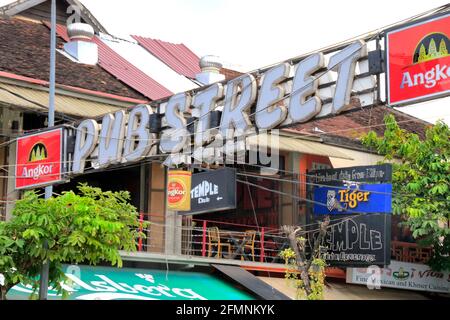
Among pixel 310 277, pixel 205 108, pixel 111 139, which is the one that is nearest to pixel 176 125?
pixel 205 108

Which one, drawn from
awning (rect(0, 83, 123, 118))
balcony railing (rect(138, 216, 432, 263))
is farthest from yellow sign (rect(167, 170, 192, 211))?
awning (rect(0, 83, 123, 118))

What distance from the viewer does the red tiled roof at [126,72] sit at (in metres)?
27.6

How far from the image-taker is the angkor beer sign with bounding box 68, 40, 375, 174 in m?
17.2

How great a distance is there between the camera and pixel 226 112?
19219 millimetres

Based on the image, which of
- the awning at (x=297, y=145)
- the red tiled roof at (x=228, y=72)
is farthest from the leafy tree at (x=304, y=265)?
the red tiled roof at (x=228, y=72)

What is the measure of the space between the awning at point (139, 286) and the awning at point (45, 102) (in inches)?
146

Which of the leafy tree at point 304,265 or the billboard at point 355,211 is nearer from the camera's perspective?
the leafy tree at point 304,265

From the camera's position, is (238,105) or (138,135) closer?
(238,105)

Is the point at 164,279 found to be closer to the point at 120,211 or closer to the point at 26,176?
the point at 26,176

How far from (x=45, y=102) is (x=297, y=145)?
721 cm

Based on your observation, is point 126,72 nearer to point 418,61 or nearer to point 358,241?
point 358,241

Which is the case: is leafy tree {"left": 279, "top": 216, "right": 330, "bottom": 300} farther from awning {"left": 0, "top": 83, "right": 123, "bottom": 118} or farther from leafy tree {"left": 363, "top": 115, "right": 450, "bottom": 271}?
awning {"left": 0, "top": 83, "right": 123, "bottom": 118}

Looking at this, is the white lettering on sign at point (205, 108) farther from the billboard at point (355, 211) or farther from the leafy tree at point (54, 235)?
the billboard at point (355, 211)

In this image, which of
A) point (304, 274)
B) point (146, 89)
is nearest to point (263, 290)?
point (304, 274)
